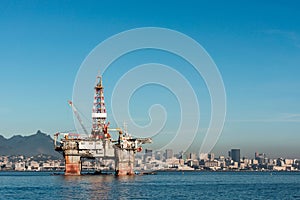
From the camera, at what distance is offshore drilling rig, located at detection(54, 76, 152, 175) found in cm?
12812

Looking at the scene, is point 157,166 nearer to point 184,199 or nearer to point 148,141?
point 148,141

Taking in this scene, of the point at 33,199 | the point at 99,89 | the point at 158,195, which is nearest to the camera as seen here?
the point at 33,199

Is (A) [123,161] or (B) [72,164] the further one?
(B) [72,164]

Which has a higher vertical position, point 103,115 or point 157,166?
point 103,115

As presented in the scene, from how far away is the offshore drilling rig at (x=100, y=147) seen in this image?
5044 inches

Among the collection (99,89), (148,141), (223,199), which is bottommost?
(223,199)

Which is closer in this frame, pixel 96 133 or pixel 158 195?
pixel 158 195

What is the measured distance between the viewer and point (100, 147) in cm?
12781

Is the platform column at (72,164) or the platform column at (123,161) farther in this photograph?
the platform column at (72,164)

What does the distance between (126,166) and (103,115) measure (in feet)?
45.6

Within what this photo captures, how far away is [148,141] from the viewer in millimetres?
132750

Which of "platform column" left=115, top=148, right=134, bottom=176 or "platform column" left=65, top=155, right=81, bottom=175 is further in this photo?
"platform column" left=65, top=155, right=81, bottom=175

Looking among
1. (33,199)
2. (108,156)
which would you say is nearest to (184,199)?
(33,199)

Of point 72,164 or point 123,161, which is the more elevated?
point 123,161
